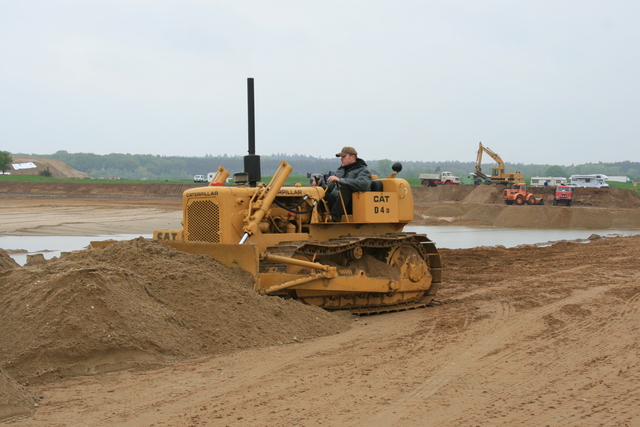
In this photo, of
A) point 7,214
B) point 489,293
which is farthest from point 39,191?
point 489,293

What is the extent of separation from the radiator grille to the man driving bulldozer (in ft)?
6.06

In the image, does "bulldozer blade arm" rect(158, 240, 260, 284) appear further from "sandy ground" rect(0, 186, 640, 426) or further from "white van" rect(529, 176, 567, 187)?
"white van" rect(529, 176, 567, 187)

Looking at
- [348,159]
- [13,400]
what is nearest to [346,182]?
[348,159]

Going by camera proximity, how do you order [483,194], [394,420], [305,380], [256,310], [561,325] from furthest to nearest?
[483,194] < [561,325] < [256,310] < [305,380] < [394,420]

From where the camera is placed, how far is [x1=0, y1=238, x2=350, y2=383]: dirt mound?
6.39 meters

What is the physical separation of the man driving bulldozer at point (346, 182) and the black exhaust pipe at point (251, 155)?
1.11 meters

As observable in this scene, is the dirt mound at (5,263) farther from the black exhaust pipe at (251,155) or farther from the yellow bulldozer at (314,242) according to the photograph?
the black exhaust pipe at (251,155)

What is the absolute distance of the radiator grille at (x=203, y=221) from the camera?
9469 mm

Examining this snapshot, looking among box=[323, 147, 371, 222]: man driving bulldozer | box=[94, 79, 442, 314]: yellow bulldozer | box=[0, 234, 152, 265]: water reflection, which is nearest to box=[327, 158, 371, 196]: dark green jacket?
box=[323, 147, 371, 222]: man driving bulldozer

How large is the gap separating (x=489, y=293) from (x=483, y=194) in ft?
151

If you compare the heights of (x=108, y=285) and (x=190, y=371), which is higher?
(x=108, y=285)

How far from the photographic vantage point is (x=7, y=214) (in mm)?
34375

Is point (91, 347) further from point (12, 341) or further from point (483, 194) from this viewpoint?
point (483, 194)

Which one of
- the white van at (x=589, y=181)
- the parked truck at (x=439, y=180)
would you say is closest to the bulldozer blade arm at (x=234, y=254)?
the parked truck at (x=439, y=180)
